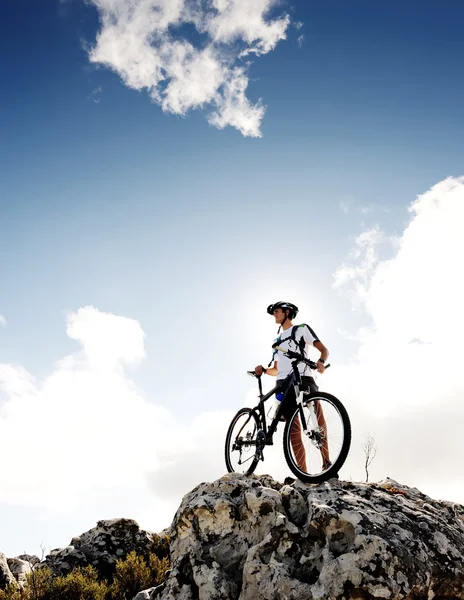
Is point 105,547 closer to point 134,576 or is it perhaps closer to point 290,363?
point 134,576

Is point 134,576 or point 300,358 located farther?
point 134,576

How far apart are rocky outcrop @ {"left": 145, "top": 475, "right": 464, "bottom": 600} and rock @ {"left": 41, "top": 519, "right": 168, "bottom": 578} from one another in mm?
4440

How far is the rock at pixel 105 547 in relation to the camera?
9992mm

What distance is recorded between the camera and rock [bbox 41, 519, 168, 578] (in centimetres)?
999

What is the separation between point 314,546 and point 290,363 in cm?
299

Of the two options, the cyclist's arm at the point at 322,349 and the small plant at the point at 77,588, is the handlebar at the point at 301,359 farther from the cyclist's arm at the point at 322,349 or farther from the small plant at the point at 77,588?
the small plant at the point at 77,588

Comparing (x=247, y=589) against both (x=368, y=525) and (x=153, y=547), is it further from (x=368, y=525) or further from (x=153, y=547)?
(x=153, y=547)

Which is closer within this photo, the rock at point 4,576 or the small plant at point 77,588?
the small plant at point 77,588

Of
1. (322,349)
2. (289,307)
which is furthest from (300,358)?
(289,307)

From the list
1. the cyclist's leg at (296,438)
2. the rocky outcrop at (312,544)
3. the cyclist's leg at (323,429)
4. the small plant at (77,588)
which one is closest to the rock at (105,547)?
the small plant at (77,588)

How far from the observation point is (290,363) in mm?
7340

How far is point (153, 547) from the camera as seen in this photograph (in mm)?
10547

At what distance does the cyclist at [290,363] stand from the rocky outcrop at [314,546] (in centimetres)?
57

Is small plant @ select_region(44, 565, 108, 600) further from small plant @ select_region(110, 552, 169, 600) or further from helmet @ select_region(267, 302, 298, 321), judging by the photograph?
helmet @ select_region(267, 302, 298, 321)
